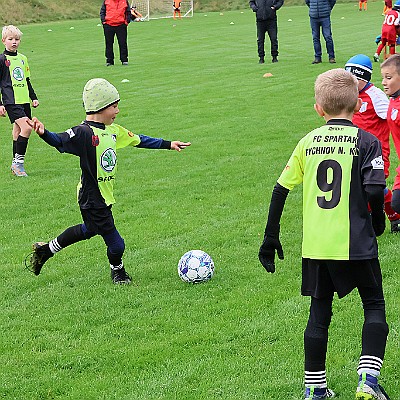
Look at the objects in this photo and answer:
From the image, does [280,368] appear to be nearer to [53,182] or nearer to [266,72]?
[53,182]

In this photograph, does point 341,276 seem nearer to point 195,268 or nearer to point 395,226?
point 195,268

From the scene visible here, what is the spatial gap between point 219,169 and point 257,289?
4.60m

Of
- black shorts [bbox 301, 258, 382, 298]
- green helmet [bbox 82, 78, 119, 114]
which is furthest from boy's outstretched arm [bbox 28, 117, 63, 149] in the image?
black shorts [bbox 301, 258, 382, 298]

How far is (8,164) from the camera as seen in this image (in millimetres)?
12227

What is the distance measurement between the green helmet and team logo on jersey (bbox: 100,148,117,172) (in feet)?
1.22

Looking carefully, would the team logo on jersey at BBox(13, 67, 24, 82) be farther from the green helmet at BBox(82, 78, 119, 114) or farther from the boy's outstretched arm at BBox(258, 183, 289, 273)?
the boy's outstretched arm at BBox(258, 183, 289, 273)

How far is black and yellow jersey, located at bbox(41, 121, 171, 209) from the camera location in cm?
659

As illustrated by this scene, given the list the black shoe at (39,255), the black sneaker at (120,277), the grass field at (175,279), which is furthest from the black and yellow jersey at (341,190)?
the black shoe at (39,255)

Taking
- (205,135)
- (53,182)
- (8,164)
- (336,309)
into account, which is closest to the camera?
(336,309)

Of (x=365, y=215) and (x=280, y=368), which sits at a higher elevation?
(x=365, y=215)

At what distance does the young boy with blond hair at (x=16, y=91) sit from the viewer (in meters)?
11.2

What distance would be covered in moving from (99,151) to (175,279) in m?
1.32

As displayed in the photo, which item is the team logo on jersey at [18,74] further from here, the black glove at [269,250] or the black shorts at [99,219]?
the black glove at [269,250]

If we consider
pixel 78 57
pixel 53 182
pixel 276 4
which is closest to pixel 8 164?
pixel 53 182
